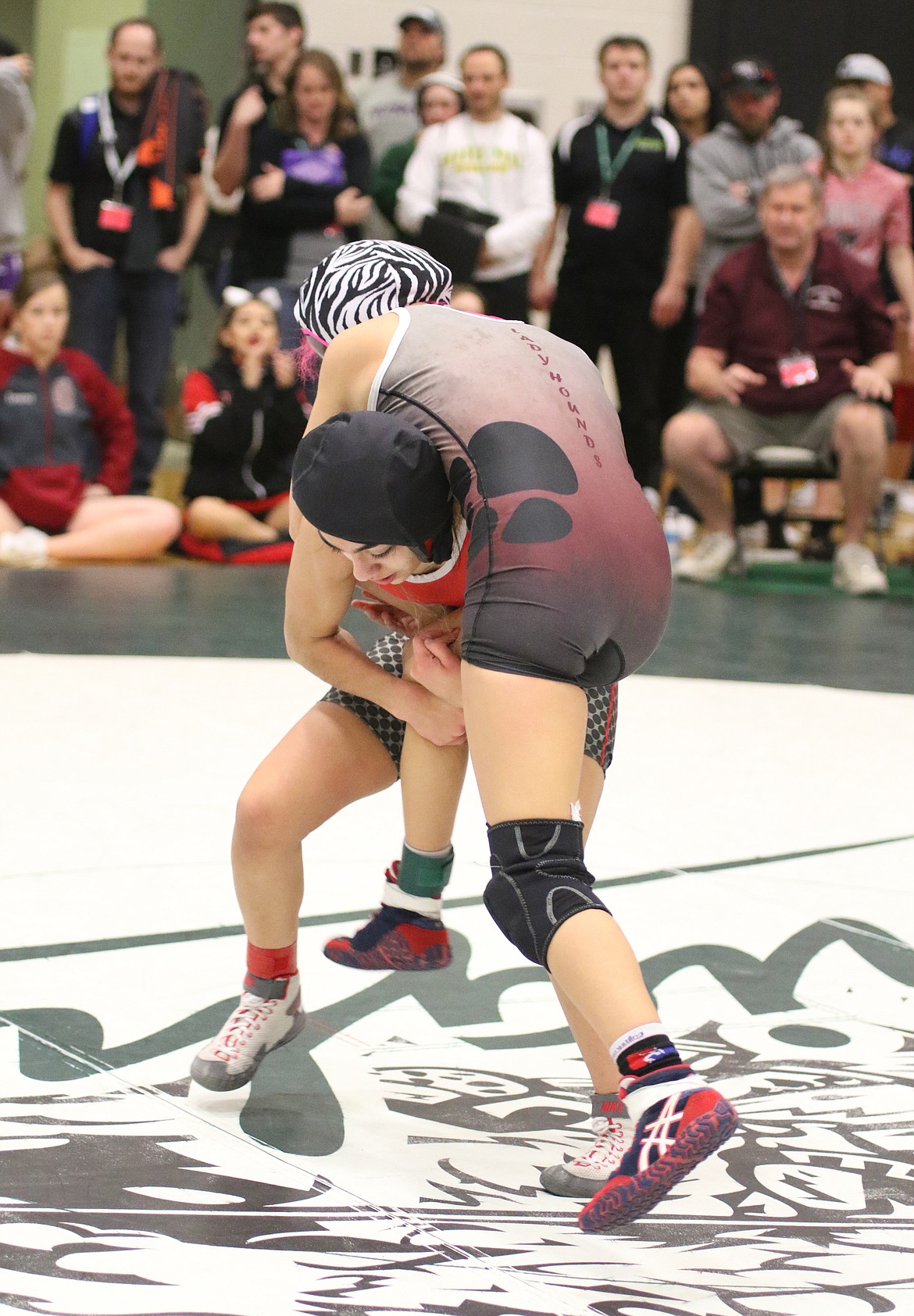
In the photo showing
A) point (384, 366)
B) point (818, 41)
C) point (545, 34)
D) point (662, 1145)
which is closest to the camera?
point (662, 1145)

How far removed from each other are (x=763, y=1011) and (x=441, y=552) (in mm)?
888

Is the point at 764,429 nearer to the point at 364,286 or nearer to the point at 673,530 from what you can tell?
the point at 673,530

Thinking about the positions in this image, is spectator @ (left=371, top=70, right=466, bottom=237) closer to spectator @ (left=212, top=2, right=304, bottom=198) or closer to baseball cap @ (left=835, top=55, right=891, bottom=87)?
spectator @ (left=212, top=2, right=304, bottom=198)

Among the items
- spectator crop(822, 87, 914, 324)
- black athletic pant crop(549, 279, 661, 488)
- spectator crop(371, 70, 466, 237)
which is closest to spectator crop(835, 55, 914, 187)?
spectator crop(822, 87, 914, 324)

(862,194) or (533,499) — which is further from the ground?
(862,194)

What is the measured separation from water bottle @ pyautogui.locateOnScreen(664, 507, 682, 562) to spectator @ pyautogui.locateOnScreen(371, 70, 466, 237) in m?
1.67

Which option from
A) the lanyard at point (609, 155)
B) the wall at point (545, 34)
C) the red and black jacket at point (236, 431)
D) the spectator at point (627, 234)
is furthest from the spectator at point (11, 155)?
the wall at point (545, 34)

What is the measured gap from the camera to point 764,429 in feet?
20.0

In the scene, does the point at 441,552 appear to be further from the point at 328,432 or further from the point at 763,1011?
Result: the point at 763,1011

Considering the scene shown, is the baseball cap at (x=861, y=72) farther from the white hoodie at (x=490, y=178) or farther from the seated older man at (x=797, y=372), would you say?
the white hoodie at (x=490, y=178)

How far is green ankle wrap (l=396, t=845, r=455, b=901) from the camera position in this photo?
6.32ft

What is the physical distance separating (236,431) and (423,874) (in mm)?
4419

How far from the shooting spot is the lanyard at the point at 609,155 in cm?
645

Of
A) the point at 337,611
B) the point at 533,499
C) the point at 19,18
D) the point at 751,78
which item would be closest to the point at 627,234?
the point at 751,78
